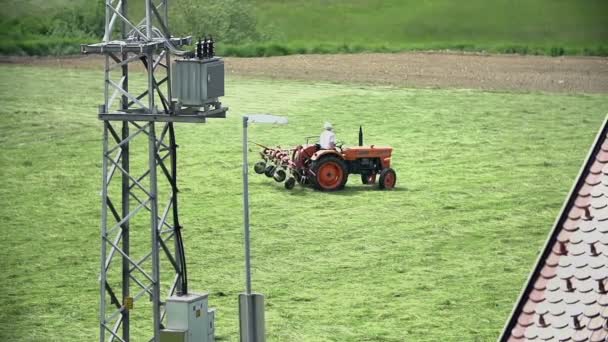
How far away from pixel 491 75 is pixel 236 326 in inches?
1127

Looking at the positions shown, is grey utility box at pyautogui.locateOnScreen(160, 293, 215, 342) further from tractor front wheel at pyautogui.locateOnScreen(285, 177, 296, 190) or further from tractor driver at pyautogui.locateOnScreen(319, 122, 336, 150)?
tractor front wheel at pyautogui.locateOnScreen(285, 177, 296, 190)

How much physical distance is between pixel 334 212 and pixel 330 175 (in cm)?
135

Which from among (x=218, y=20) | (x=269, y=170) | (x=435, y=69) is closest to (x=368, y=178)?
(x=269, y=170)

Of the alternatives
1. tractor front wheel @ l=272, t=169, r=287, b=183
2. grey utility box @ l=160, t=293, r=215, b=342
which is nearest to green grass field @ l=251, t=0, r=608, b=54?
tractor front wheel @ l=272, t=169, r=287, b=183

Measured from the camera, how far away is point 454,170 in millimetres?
34562

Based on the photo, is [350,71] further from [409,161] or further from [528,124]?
[409,161]

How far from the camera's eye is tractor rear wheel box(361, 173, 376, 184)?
1254 inches

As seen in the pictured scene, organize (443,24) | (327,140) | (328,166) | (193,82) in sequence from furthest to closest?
(443,24)
(328,166)
(327,140)
(193,82)

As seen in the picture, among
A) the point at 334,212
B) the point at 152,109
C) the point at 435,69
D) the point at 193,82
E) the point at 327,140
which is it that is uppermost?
the point at 193,82

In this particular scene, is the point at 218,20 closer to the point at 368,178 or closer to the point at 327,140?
the point at 368,178

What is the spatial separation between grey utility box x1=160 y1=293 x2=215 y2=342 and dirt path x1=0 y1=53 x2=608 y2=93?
29008mm

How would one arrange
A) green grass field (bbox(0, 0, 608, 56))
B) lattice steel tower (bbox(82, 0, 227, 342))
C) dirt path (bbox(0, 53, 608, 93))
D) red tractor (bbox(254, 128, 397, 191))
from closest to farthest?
lattice steel tower (bbox(82, 0, 227, 342)), red tractor (bbox(254, 128, 397, 191)), dirt path (bbox(0, 53, 608, 93)), green grass field (bbox(0, 0, 608, 56))

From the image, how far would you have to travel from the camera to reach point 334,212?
29.8 meters

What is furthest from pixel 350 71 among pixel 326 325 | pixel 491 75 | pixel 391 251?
pixel 326 325
